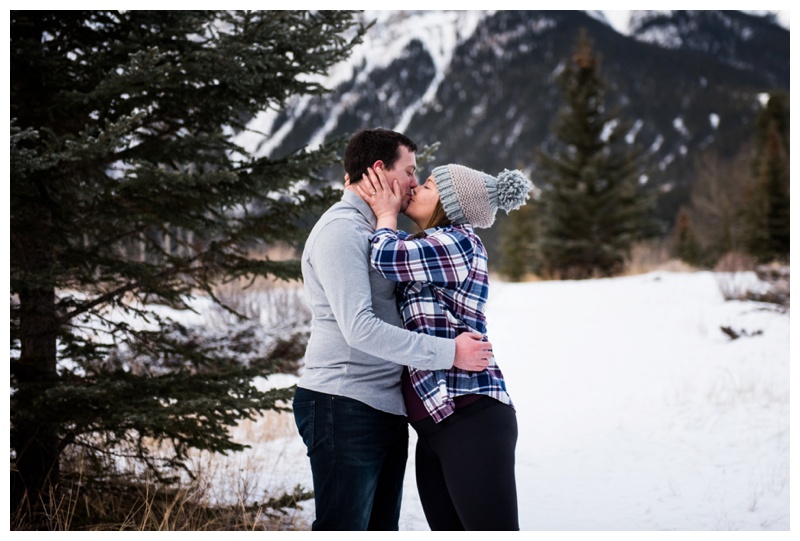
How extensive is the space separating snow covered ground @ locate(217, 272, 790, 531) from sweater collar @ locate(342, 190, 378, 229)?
306 centimetres

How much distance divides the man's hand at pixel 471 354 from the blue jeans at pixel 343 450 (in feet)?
1.21

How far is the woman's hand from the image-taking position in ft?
7.45

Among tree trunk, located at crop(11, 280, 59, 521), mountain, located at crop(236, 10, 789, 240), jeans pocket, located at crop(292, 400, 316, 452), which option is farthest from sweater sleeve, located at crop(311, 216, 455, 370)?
mountain, located at crop(236, 10, 789, 240)

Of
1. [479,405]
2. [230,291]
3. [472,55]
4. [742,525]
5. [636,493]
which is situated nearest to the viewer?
[479,405]

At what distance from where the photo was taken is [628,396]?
26.9ft

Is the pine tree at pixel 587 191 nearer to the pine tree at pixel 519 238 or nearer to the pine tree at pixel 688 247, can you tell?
the pine tree at pixel 519 238

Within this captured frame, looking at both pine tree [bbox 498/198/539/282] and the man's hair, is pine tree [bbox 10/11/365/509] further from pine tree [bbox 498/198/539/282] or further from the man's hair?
pine tree [bbox 498/198/539/282]

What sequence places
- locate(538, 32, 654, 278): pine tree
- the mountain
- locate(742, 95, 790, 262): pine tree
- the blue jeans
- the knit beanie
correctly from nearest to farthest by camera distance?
the blue jeans < the knit beanie < locate(538, 32, 654, 278): pine tree < locate(742, 95, 790, 262): pine tree < the mountain

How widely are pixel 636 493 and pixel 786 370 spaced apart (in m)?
4.16

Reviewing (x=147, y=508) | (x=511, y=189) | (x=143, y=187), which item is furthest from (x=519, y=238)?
(x=511, y=189)

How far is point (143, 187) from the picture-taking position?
149 inches

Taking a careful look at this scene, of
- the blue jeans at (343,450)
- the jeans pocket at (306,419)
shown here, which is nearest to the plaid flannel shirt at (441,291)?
the blue jeans at (343,450)
